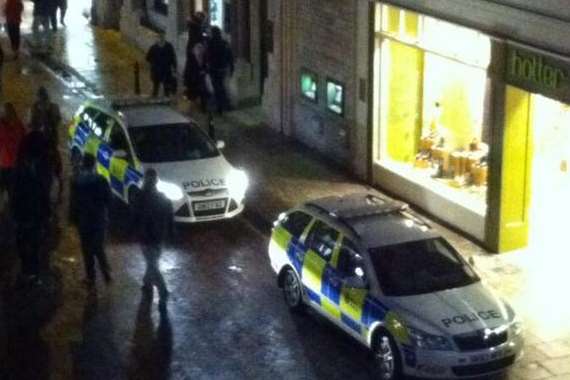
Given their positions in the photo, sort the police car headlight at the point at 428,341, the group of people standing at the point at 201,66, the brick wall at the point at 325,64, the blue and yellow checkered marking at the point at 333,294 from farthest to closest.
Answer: the group of people standing at the point at 201,66, the brick wall at the point at 325,64, the blue and yellow checkered marking at the point at 333,294, the police car headlight at the point at 428,341

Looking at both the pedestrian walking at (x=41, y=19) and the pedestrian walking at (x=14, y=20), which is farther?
the pedestrian walking at (x=41, y=19)

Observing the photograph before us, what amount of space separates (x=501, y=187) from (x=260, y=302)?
4.03 metres

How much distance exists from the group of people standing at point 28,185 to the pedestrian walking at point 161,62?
758 centimetres

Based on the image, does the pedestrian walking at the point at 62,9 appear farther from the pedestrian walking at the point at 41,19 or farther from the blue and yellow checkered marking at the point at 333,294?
the blue and yellow checkered marking at the point at 333,294

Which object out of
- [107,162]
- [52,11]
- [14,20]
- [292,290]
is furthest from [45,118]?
[52,11]

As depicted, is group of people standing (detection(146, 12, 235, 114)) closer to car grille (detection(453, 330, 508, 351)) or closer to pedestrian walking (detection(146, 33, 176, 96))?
pedestrian walking (detection(146, 33, 176, 96))

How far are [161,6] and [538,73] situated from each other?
61.3 ft

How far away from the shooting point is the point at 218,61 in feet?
88.5

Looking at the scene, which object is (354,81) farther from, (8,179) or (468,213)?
(8,179)

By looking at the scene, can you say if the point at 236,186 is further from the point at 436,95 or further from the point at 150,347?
the point at 150,347

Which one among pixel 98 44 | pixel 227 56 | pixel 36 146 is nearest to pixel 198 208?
pixel 36 146

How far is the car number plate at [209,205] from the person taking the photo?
1962cm

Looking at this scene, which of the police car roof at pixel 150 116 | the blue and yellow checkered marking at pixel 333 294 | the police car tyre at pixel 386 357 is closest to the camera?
the police car tyre at pixel 386 357

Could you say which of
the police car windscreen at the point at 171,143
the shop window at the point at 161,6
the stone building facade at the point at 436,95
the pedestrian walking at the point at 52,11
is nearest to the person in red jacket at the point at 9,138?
the police car windscreen at the point at 171,143
